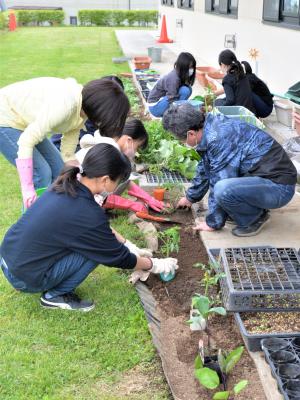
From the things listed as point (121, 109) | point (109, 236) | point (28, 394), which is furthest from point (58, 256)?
point (121, 109)

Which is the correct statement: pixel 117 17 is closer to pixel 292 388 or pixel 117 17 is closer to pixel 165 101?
pixel 165 101

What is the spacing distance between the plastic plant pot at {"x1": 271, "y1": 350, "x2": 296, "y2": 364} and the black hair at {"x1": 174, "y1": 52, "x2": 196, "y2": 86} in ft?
13.7

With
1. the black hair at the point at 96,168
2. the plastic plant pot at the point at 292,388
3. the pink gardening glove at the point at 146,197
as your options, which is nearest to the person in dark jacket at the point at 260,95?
the pink gardening glove at the point at 146,197

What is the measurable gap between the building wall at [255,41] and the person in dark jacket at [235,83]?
924 mm

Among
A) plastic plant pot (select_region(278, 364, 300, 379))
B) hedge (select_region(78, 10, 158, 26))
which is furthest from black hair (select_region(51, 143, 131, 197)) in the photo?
hedge (select_region(78, 10, 158, 26))

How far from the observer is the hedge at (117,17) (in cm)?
2903

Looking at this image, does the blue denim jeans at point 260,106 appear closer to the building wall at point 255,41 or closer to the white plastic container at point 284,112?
the white plastic container at point 284,112

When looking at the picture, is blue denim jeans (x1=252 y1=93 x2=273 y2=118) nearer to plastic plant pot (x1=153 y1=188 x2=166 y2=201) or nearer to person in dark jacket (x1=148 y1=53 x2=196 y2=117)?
person in dark jacket (x1=148 y1=53 x2=196 y2=117)

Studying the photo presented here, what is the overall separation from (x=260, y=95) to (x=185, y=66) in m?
1.03

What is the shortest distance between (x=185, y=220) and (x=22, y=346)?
1.83 metres

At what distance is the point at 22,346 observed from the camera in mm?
2805

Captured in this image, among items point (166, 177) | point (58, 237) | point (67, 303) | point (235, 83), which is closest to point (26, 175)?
point (58, 237)

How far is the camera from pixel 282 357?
7.99 feet

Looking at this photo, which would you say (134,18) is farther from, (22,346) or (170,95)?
(22,346)
